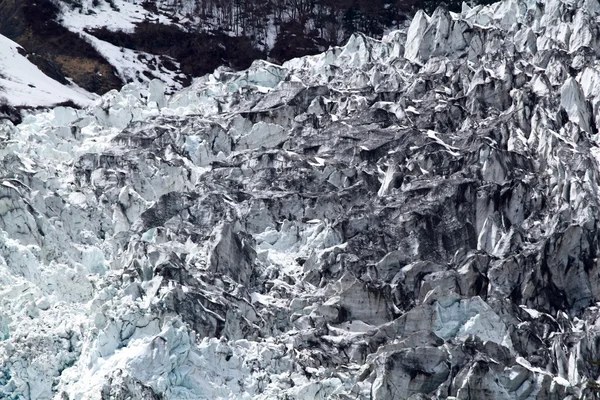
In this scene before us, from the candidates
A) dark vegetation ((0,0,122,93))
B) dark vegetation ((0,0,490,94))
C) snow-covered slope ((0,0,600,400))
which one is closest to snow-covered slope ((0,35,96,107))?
dark vegetation ((0,0,122,93))

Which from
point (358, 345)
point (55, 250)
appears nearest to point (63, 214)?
point (55, 250)

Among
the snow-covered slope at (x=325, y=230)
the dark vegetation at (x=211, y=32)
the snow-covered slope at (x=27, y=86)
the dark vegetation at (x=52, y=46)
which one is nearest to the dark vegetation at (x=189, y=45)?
the dark vegetation at (x=211, y=32)

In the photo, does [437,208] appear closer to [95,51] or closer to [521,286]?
[521,286]

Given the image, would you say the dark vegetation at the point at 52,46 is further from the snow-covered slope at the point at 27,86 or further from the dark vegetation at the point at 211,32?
the snow-covered slope at the point at 27,86

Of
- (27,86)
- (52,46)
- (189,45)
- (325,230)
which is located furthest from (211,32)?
(325,230)

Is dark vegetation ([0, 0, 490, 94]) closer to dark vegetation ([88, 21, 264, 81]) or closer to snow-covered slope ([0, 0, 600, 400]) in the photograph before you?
dark vegetation ([88, 21, 264, 81])
